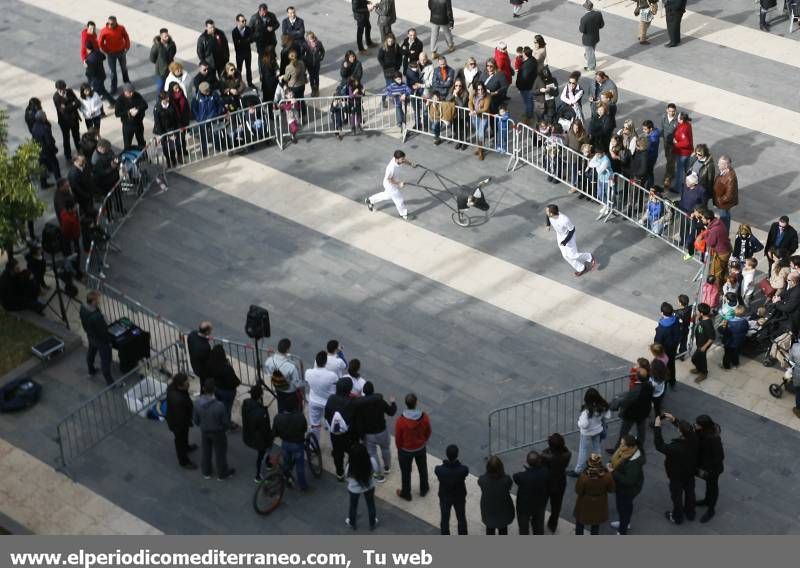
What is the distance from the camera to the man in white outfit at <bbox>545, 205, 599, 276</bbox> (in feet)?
79.3

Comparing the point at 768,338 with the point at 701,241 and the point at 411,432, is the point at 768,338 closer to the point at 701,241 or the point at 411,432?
the point at 701,241

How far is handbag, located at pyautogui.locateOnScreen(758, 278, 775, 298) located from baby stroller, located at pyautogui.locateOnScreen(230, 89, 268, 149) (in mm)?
9936

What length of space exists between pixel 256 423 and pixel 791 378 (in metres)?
7.75

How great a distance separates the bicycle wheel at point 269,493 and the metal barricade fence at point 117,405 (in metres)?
2.78

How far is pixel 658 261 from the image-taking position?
983 inches

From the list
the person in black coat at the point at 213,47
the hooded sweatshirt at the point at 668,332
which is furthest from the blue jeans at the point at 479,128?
the hooded sweatshirt at the point at 668,332

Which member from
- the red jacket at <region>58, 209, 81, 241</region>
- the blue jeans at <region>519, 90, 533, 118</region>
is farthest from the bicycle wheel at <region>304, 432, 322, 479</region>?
the blue jeans at <region>519, 90, 533, 118</region>

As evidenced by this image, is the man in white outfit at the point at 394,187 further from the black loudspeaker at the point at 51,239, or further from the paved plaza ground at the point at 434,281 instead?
the black loudspeaker at the point at 51,239

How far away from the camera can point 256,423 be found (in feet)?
63.3

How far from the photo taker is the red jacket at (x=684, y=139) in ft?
85.7

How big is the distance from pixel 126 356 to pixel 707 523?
863 cm

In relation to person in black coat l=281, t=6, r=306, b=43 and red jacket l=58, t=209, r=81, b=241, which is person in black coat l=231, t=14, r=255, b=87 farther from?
red jacket l=58, t=209, r=81, b=241

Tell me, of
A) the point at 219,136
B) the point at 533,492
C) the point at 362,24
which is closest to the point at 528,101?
the point at 362,24
